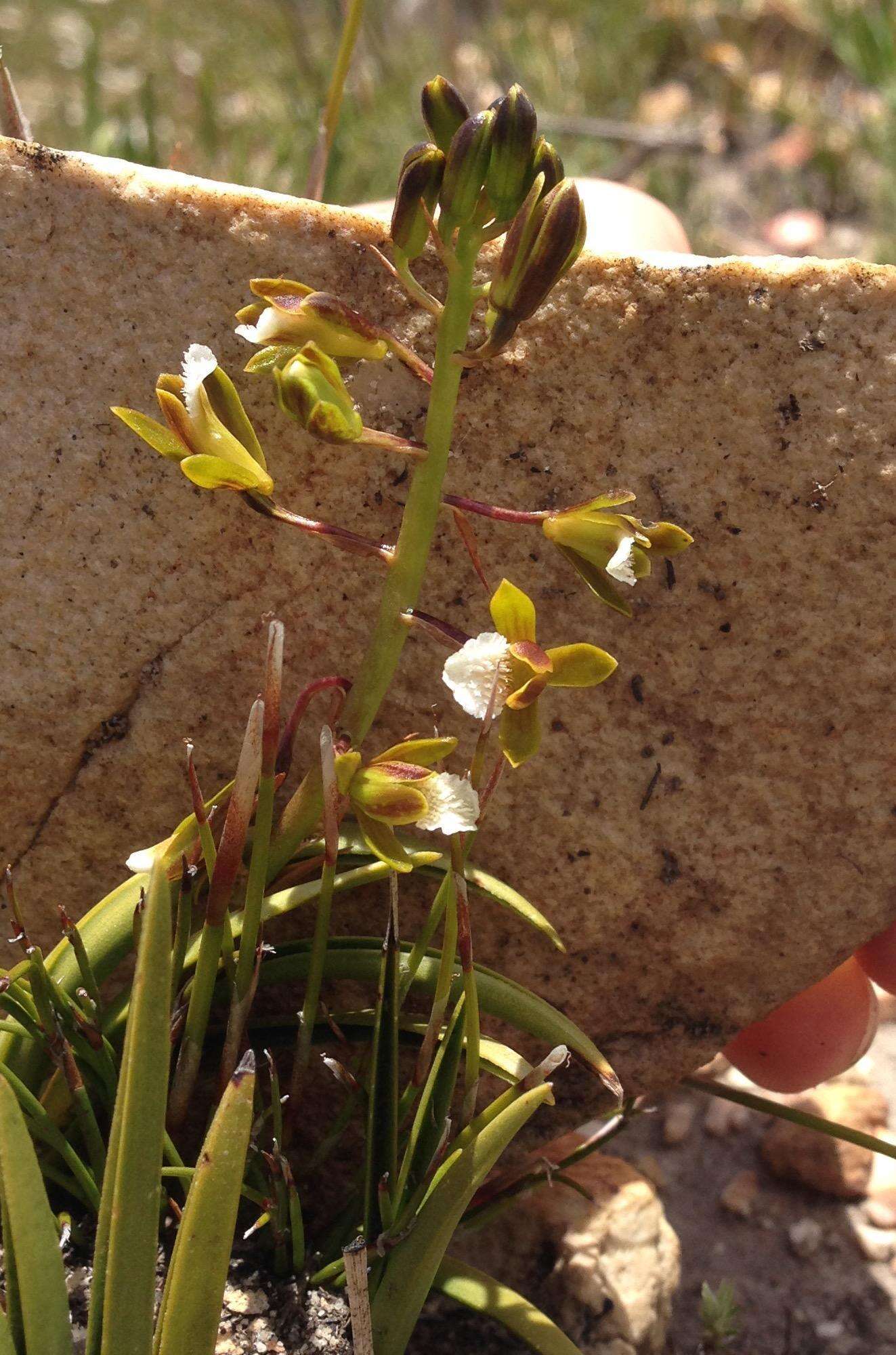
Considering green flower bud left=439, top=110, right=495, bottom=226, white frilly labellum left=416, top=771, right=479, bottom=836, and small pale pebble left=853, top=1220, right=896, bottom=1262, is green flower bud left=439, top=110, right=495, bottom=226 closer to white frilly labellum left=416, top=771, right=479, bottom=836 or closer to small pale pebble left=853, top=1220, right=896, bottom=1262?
white frilly labellum left=416, top=771, right=479, bottom=836

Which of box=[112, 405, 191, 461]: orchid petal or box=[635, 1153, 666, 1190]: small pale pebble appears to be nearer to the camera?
box=[112, 405, 191, 461]: orchid petal

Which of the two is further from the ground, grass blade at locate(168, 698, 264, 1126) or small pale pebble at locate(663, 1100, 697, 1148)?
grass blade at locate(168, 698, 264, 1126)

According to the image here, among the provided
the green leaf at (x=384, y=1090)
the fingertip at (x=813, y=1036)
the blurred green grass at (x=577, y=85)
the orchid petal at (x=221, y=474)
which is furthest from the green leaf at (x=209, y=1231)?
the blurred green grass at (x=577, y=85)

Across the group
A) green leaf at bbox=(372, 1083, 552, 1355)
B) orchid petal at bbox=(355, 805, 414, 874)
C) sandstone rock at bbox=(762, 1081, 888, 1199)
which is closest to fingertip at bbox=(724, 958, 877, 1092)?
sandstone rock at bbox=(762, 1081, 888, 1199)

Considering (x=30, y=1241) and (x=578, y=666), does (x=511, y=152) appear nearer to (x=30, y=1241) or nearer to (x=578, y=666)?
(x=578, y=666)

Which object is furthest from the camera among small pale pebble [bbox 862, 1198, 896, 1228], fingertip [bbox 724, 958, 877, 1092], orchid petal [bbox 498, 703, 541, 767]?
small pale pebble [bbox 862, 1198, 896, 1228]

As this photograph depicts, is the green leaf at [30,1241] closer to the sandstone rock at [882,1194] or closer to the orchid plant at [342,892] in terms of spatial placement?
the orchid plant at [342,892]

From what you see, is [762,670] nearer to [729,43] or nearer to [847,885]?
[847,885]

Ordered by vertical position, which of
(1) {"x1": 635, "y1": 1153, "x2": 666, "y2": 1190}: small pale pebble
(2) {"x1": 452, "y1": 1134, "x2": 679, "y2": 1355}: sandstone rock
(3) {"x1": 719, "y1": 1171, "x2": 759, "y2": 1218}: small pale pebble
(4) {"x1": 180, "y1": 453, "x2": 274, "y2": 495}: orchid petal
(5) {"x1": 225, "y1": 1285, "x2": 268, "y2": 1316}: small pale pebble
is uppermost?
(4) {"x1": 180, "y1": 453, "x2": 274, "y2": 495}: orchid petal
